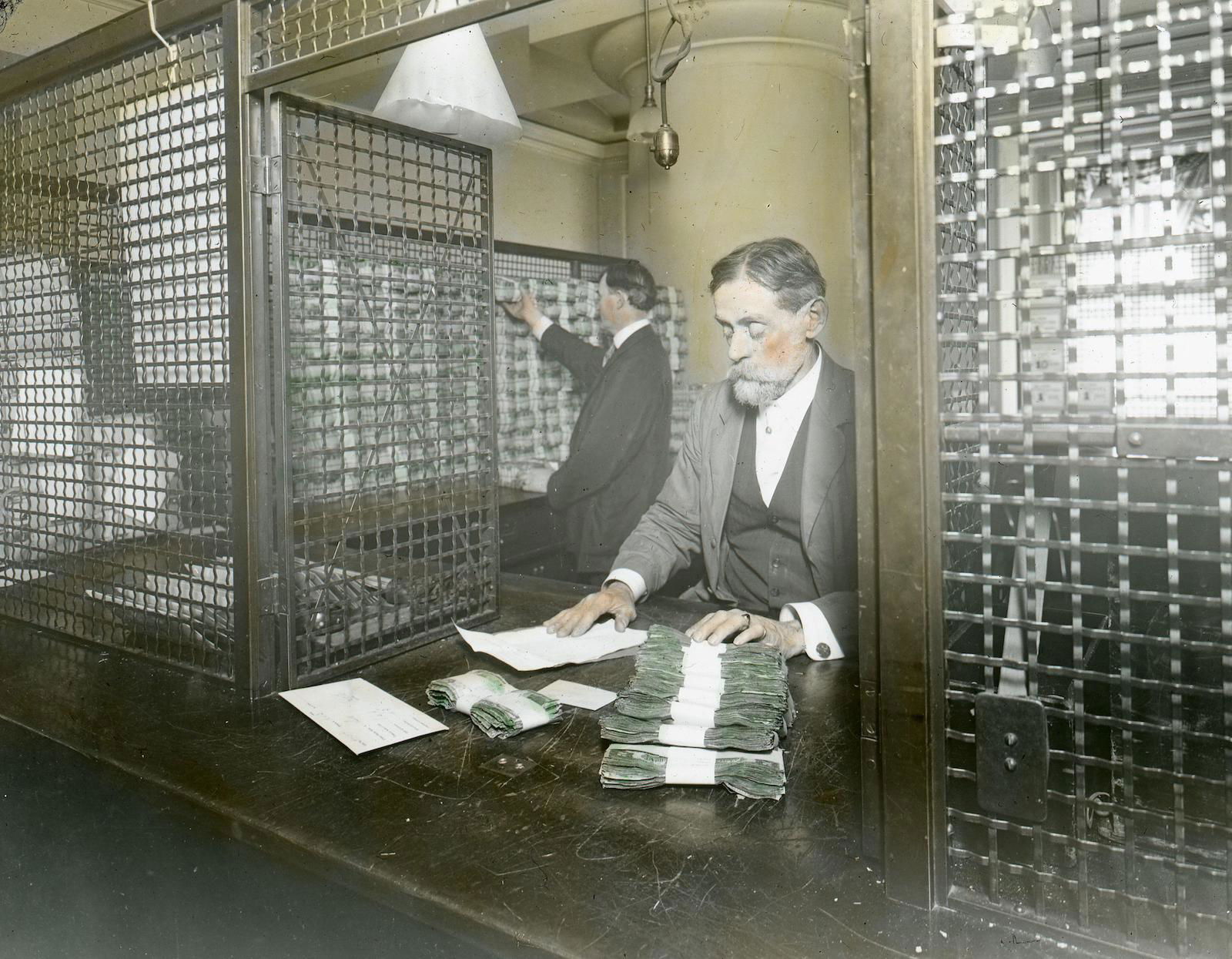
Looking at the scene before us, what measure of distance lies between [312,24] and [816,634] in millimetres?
1483

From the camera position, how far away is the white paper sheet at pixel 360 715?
4.84 ft

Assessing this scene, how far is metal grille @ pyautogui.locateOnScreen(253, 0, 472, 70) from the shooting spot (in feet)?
4.41

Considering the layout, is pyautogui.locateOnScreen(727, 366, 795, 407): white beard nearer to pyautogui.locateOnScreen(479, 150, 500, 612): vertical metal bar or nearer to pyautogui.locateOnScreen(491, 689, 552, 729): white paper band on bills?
pyautogui.locateOnScreen(479, 150, 500, 612): vertical metal bar

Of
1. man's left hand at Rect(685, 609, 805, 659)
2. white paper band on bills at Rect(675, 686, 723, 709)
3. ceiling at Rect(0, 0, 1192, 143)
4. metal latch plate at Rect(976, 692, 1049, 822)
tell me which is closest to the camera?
metal latch plate at Rect(976, 692, 1049, 822)

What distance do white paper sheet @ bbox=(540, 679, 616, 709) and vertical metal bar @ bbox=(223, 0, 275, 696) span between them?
528 mm

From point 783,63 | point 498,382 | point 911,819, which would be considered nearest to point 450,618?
point 498,382

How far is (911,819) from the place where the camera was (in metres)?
0.97

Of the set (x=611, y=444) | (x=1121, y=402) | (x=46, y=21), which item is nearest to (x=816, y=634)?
(x=611, y=444)

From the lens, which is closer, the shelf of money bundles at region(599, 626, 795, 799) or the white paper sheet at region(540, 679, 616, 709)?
the shelf of money bundles at region(599, 626, 795, 799)

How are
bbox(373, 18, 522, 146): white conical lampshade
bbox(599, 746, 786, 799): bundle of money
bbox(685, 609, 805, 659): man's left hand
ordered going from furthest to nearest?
bbox(373, 18, 522, 146): white conical lampshade, bbox(685, 609, 805, 659): man's left hand, bbox(599, 746, 786, 799): bundle of money

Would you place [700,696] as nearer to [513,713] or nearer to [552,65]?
[513,713]

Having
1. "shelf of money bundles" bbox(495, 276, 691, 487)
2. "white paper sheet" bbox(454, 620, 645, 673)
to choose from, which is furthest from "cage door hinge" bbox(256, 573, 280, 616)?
"shelf of money bundles" bbox(495, 276, 691, 487)

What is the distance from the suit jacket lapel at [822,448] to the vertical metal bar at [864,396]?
3.58ft

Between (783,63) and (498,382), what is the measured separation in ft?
3.45
